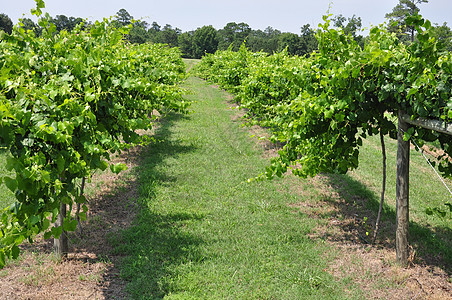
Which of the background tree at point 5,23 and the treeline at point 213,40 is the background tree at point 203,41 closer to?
the treeline at point 213,40

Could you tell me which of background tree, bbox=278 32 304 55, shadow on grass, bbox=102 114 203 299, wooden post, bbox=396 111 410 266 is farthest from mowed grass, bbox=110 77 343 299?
background tree, bbox=278 32 304 55

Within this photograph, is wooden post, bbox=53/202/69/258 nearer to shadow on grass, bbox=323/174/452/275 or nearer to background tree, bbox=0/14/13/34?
shadow on grass, bbox=323/174/452/275

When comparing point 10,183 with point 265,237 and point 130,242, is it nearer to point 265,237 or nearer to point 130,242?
point 130,242

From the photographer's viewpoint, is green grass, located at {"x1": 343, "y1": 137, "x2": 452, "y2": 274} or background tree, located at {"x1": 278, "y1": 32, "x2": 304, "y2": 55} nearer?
green grass, located at {"x1": 343, "y1": 137, "x2": 452, "y2": 274}

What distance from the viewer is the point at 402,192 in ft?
15.3

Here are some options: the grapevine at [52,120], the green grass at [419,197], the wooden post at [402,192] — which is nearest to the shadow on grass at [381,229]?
the green grass at [419,197]

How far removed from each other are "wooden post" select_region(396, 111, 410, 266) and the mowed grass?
990mm

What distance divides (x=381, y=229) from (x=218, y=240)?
2846mm

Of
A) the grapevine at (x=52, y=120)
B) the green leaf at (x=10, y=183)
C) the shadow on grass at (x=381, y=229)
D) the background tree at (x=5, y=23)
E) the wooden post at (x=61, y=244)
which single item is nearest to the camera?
the green leaf at (x=10, y=183)

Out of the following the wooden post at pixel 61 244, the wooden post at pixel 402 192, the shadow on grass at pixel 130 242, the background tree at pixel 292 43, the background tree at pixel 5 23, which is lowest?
the shadow on grass at pixel 130 242

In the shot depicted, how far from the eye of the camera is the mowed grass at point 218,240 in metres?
4.47

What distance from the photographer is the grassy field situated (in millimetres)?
4488

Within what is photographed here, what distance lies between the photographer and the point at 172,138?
13.0m

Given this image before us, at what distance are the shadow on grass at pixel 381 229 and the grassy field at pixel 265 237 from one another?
0.02 m
